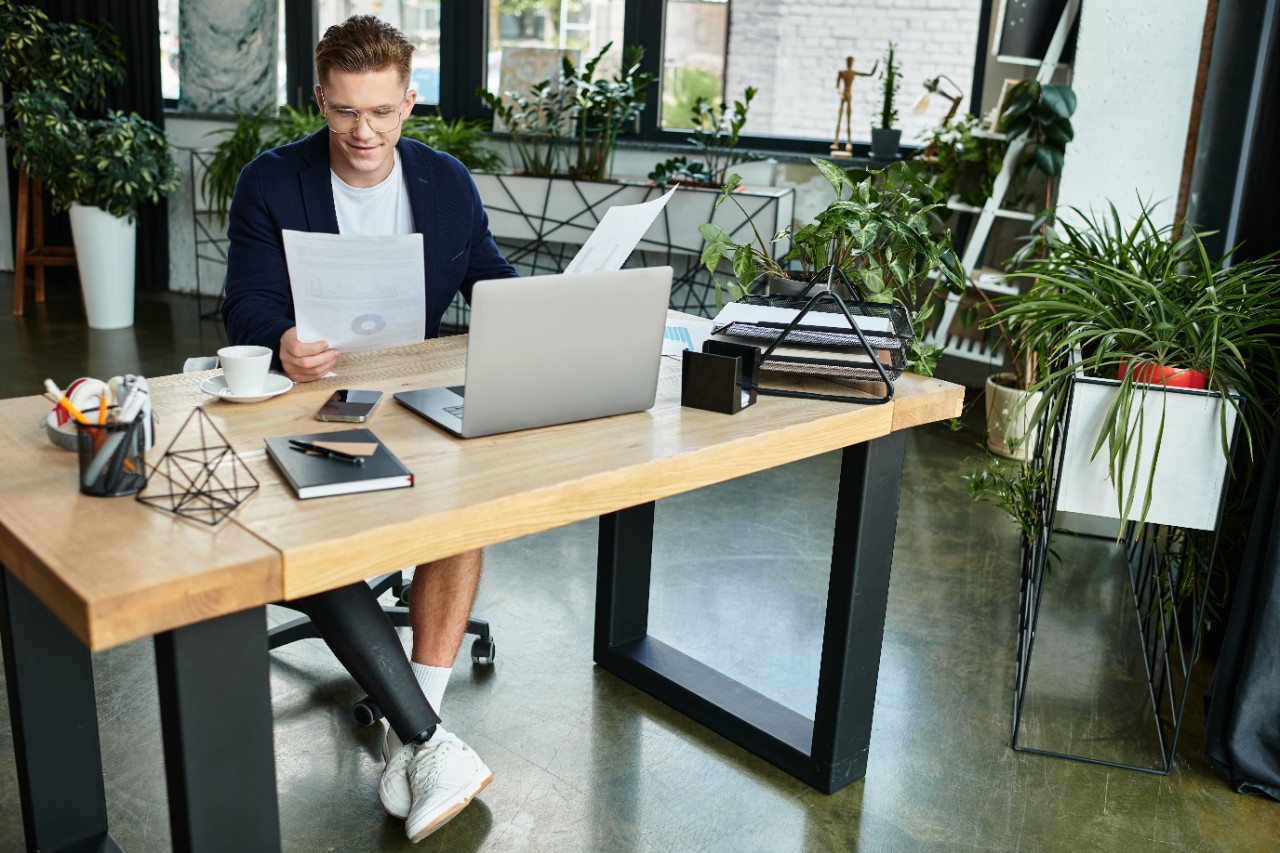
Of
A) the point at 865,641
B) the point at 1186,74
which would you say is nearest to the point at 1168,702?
the point at 865,641

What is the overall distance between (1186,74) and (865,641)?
2560 mm

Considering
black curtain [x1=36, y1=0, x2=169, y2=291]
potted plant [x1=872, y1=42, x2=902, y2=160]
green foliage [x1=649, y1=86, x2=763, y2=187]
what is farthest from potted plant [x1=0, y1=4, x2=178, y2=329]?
potted plant [x1=872, y1=42, x2=902, y2=160]

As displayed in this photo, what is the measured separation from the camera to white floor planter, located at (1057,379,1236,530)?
Result: 211 cm

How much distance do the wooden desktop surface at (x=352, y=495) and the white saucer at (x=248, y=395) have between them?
1 centimetres

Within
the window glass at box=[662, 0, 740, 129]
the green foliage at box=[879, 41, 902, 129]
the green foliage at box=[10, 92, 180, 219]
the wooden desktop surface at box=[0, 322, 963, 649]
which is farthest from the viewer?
the window glass at box=[662, 0, 740, 129]

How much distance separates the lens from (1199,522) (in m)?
2.14

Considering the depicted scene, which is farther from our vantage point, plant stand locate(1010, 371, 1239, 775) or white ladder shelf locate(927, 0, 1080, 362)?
white ladder shelf locate(927, 0, 1080, 362)

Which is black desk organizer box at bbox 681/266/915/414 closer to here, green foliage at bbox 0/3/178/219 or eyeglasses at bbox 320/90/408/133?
eyeglasses at bbox 320/90/408/133

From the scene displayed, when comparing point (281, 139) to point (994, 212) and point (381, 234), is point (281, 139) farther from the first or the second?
point (381, 234)

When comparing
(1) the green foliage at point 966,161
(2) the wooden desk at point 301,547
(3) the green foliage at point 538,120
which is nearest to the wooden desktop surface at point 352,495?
(2) the wooden desk at point 301,547

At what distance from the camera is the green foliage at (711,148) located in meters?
4.91

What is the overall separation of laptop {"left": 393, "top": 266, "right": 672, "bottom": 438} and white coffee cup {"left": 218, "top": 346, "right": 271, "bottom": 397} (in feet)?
0.71

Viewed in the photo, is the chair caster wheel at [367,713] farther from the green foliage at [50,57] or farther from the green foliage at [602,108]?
the green foliage at [50,57]

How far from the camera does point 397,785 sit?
192 cm
